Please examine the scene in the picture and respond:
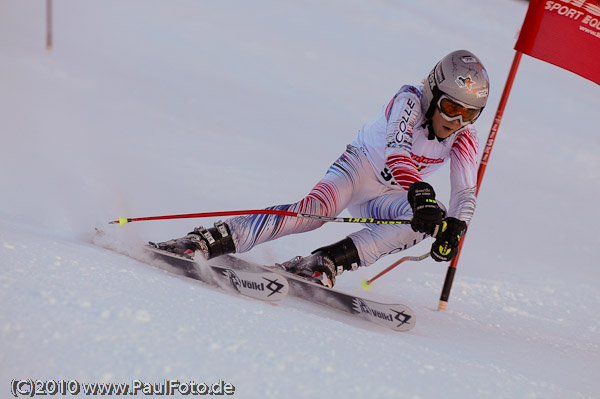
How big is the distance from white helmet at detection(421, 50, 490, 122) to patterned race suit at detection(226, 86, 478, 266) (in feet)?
0.38

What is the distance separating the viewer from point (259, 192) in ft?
17.4

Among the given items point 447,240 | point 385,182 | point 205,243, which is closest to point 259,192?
point 385,182

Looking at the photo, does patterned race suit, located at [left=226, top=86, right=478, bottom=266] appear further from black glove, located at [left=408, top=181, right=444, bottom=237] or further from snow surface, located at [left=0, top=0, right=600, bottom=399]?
snow surface, located at [left=0, top=0, right=600, bottom=399]

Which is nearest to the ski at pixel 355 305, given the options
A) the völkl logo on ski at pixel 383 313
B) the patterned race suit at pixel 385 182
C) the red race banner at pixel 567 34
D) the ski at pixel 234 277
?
the völkl logo on ski at pixel 383 313

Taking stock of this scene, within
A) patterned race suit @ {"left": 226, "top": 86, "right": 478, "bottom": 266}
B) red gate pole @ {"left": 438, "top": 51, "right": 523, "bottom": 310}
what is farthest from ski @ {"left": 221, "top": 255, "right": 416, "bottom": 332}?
red gate pole @ {"left": 438, "top": 51, "right": 523, "bottom": 310}

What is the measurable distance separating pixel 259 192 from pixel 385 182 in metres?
1.99

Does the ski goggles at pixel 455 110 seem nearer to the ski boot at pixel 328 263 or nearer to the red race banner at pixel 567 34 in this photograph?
the ski boot at pixel 328 263

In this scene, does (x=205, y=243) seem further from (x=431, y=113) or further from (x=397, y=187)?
(x=431, y=113)

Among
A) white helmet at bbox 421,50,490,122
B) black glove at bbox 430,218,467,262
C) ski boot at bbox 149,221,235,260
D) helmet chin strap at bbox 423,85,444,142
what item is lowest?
ski boot at bbox 149,221,235,260

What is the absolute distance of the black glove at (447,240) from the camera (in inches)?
118

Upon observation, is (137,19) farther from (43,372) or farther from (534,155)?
(43,372)

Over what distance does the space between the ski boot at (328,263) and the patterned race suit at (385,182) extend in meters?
0.05

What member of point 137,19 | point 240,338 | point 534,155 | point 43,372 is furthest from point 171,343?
point 137,19

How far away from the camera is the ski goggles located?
316 cm
